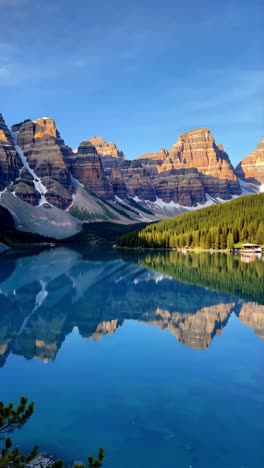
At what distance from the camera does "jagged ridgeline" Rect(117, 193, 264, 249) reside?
149625 millimetres

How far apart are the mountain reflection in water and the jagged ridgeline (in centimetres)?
6982

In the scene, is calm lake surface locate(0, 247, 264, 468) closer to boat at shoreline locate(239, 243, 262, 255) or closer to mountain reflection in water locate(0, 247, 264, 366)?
mountain reflection in water locate(0, 247, 264, 366)

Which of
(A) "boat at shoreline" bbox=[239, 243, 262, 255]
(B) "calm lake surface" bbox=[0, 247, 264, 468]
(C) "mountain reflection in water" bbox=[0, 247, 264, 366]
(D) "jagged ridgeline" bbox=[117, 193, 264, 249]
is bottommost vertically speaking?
(B) "calm lake surface" bbox=[0, 247, 264, 468]

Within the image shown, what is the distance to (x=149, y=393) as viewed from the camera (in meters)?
21.7

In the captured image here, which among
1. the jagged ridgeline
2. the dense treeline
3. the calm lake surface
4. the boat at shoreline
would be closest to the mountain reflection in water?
the dense treeline

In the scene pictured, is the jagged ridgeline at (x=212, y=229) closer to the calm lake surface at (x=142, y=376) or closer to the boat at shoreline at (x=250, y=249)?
the boat at shoreline at (x=250, y=249)

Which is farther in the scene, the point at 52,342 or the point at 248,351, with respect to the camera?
the point at 52,342

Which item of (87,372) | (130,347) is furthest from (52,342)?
(87,372)

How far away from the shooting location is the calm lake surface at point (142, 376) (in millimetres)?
16672

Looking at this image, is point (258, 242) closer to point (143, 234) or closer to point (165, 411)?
point (143, 234)

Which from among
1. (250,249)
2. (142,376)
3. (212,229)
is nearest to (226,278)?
(142,376)

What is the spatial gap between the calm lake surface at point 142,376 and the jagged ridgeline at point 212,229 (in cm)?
9802

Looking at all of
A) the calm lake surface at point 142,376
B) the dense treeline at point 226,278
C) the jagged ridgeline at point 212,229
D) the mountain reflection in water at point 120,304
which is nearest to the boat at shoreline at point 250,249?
the jagged ridgeline at point 212,229

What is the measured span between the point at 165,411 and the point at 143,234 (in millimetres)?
166479
